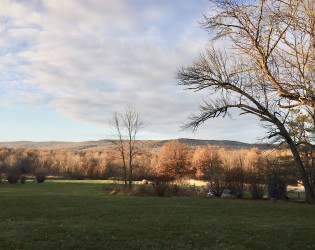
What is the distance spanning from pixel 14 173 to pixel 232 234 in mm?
45288

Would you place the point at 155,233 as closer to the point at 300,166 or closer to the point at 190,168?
the point at 300,166

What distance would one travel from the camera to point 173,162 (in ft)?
207

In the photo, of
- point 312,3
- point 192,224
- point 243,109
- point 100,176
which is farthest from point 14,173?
point 312,3

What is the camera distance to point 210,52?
1781 centimetres

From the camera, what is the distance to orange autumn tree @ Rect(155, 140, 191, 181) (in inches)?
2461

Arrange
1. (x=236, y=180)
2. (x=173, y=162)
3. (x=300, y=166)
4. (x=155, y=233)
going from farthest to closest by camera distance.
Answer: (x=173, y=162) → (x=236, y=180) → (x=300, y=166) → (x=155, y=233)

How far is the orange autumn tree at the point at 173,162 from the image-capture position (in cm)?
6250

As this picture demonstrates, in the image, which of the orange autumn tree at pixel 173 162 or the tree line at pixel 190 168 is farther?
the orange autumn tree at pixel 173 162

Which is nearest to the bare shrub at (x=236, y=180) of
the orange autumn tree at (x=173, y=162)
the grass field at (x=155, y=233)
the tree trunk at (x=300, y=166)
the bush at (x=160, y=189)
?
the bush at (x=160, y=189)

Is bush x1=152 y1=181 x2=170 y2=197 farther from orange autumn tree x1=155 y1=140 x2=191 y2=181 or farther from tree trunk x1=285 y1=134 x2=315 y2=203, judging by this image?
orange autumn tree x1=155 y1=140 x2=191 y2=181

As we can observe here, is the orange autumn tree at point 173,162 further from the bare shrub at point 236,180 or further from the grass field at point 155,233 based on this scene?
the grass field at point 155,233

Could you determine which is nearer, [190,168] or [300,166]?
[300,166]

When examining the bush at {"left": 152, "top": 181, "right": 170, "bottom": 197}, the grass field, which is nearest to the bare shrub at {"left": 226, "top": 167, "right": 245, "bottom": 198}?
the bush at {"left": 152, "top": 181, "right": 170, "bottom": 197}

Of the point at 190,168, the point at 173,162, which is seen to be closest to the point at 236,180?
the point at 173,162
